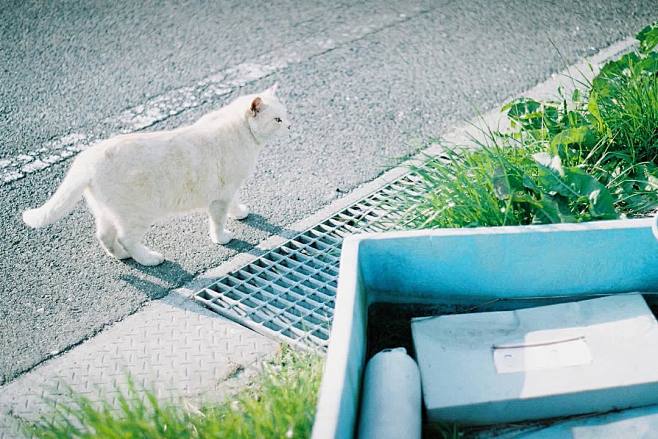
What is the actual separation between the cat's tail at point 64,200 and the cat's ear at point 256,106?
0.79 metres

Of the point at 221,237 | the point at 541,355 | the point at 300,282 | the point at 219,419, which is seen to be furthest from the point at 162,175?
the point at 541,355

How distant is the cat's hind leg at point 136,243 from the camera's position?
128 inches

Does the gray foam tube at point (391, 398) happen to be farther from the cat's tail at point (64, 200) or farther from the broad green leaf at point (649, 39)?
the broad green leaf at point (649, 39)

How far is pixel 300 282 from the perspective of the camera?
3.22 meters

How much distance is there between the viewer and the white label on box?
233cm

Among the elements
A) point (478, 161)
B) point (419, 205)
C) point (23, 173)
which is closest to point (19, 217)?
point (23, 173)

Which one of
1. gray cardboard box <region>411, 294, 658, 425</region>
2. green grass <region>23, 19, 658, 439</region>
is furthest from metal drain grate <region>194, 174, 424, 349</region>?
gray cardboard box <region>411, 294, 658, 425</region>

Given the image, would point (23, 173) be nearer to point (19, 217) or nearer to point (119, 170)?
point (19, 217)

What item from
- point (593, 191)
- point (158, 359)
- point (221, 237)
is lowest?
point (158, 359)

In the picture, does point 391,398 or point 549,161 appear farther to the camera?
point 549,161

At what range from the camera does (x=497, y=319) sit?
2.53m

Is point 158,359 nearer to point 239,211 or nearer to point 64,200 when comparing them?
point 64,200

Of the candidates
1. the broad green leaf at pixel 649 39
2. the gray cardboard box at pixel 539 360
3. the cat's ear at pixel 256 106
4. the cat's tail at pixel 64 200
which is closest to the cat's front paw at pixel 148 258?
the cat's tail at pixel 64 200

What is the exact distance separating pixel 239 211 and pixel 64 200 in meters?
0.91
